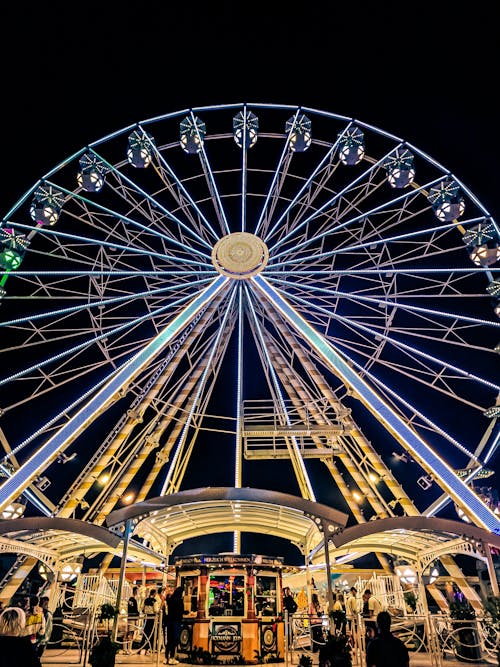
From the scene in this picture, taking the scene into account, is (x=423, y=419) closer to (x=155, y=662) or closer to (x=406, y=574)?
(x=406, y=574)

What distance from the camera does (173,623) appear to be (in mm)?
13438

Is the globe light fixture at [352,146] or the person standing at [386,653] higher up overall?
the globe light fixture at [352,146]

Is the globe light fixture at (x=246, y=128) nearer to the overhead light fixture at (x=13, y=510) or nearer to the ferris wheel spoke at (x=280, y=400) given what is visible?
the ferris wheel spoke at (x=280, y=400)

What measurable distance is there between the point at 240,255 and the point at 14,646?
1633 centimetres

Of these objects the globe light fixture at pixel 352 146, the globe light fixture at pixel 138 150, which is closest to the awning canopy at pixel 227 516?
the globe light fixture at pixel 138 150

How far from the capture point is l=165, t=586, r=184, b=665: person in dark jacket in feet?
43.4

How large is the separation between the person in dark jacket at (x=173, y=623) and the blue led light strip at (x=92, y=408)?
5.51 meters

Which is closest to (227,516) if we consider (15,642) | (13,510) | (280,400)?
(280,400)

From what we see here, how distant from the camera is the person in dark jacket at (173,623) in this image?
13.2m

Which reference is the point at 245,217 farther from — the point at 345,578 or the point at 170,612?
the point at 345,578

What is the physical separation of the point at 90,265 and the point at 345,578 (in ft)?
89.9

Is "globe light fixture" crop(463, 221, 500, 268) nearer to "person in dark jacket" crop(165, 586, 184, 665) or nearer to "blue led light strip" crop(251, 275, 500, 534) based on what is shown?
"blue led light strip" crop(251, 275, 500, 534)

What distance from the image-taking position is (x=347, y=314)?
21.3 meters

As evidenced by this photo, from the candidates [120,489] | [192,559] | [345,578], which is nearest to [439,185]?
[192,559]
